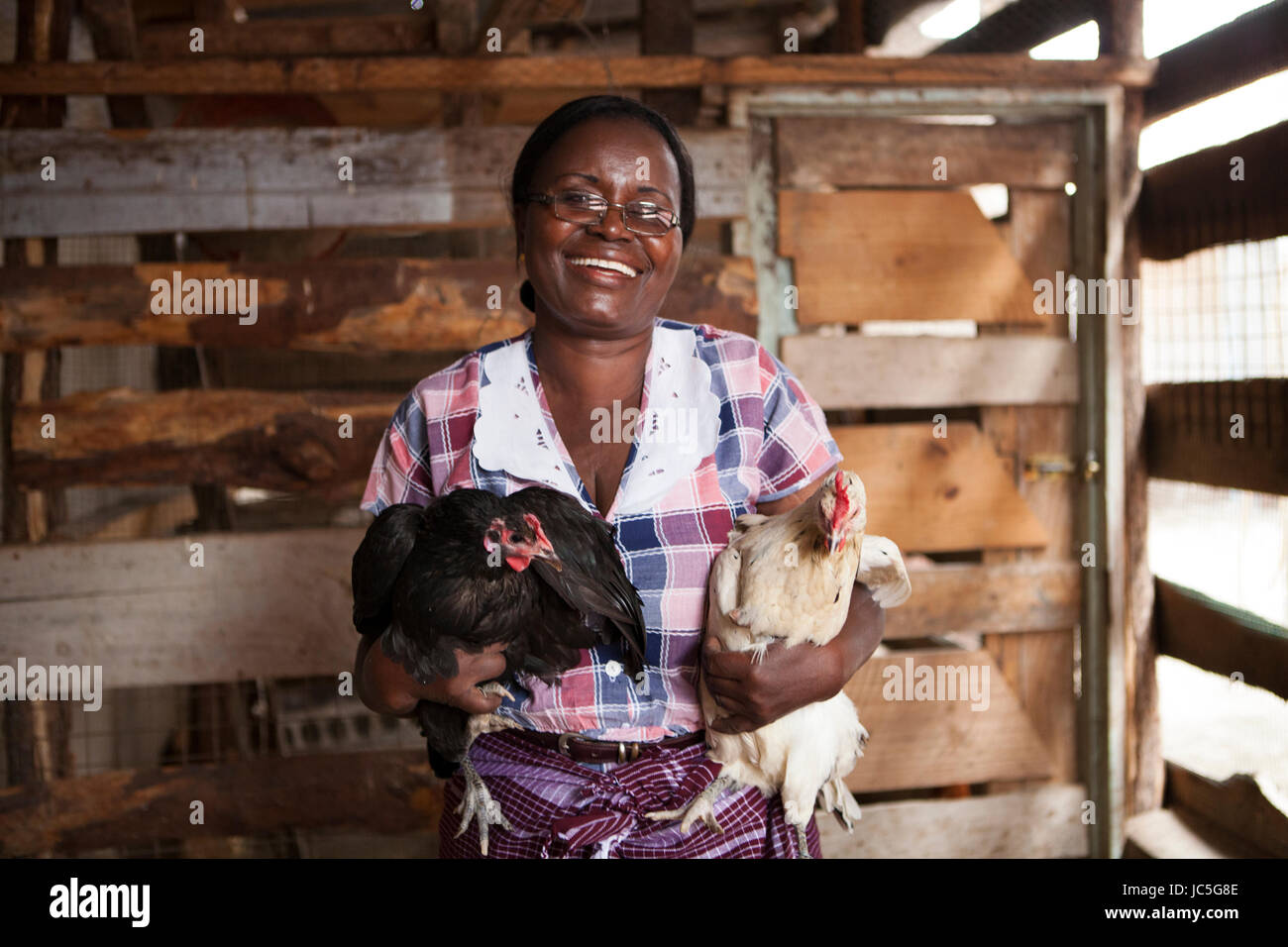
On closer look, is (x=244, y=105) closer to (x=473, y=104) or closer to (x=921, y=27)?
(x=473, y=104)

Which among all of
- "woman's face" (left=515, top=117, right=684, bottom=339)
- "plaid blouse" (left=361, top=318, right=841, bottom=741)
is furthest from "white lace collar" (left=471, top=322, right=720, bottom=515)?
"woman's face" (left=515, top=117, right=684, bottom=339)

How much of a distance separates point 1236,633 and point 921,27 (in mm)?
2512

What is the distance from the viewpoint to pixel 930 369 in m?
2.81

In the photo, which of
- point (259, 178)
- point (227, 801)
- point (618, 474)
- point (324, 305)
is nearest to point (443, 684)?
point (618, 474)

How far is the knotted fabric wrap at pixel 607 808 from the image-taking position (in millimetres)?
1353

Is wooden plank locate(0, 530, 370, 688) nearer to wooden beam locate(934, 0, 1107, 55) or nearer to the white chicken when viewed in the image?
the white chicken

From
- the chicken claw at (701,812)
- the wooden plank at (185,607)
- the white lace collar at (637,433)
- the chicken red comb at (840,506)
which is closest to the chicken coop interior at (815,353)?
the wooden plank at (185,607)

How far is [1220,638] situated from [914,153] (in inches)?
65.7

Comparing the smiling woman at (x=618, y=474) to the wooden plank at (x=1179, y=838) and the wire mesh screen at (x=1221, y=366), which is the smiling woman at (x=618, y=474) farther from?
the wooden plank at (x=1179, y=838)

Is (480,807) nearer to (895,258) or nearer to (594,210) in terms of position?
A: (594,210)

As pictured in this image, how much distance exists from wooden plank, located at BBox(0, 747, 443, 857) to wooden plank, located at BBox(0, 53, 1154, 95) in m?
1.92

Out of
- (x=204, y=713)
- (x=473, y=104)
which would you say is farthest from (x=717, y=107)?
Result: (x=204, y=713)

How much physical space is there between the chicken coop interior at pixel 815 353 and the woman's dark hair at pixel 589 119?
106cm

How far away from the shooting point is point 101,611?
8.42ft
